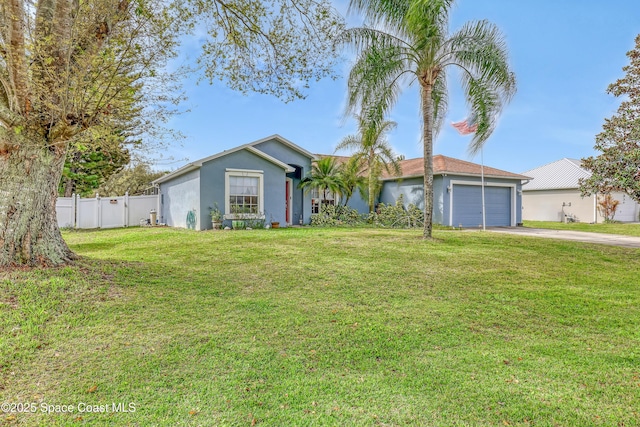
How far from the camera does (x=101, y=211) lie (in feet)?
53.1

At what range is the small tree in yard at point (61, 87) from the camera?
16.5 ft

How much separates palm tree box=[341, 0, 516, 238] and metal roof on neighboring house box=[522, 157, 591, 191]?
17.4 meters

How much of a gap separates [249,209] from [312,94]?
729 centimetres

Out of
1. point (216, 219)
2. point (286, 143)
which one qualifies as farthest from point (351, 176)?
point (216, 219)

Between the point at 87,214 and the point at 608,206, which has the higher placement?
the point at 608,206

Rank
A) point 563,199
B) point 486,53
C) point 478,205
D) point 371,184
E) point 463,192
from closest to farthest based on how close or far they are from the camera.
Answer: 1. point 486,53
2. point 371,184
3. point 463,192
4. point 478,205
5. point 563,199

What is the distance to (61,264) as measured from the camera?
18.0 feet

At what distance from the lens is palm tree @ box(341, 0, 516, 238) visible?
9.29 metres

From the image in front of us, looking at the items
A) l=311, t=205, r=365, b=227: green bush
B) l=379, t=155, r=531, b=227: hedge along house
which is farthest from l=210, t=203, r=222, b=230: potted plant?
l=379, t=155, r=531, b=227: hedge along house

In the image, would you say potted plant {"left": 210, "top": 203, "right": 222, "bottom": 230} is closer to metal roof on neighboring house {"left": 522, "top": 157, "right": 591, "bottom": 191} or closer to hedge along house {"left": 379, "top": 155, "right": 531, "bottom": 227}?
hedge along house {"left": 379, "top": 155, "right": 531, "bottom": 227}

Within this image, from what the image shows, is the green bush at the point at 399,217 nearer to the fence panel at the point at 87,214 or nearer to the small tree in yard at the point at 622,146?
the small tree in yard at the point at 622,146

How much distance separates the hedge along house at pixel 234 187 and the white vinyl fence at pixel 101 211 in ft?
7.49

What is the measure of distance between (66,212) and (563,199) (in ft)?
100

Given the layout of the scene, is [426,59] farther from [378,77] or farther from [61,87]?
[61,87]
